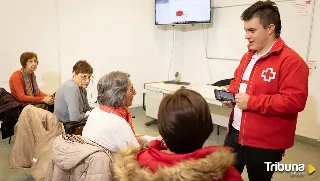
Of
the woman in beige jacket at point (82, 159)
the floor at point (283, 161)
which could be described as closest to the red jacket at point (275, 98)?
the woman in beige jacket at point (82, 159)

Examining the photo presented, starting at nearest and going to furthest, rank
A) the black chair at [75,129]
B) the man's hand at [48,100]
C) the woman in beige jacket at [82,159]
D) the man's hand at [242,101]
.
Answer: the woman in beige jacket at [82,159] → the man's hand at [242,101] → the black chair at [75,129] → the man's hand at [48,100]

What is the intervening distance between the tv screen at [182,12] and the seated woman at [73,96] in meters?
2.55

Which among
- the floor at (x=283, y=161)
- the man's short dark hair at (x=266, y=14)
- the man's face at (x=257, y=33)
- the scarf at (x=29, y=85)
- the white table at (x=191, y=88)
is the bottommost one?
the floor at (x=283, y=161)

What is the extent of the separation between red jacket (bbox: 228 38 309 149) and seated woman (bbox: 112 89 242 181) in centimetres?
56

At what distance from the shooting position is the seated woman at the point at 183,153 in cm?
83

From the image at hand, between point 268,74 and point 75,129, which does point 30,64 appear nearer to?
point 75,129

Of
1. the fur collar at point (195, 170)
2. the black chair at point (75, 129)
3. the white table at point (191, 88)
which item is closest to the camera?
the fur collar at point (195, 170)

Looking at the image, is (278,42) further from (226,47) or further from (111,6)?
(111,6)

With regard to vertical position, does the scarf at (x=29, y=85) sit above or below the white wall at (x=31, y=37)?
below

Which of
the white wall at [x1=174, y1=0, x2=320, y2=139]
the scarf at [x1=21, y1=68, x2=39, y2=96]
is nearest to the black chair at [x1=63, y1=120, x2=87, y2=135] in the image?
the scarf at [x1=21, y1=68, x2=39, y2=96]

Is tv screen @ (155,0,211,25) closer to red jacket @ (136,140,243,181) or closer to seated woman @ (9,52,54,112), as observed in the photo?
seated woman @ (9,52,54,112)

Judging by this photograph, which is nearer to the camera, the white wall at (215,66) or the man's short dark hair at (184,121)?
the man's short dark hair at (184,121)

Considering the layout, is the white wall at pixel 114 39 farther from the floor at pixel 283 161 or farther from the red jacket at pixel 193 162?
the red jacket at pixel 193 162

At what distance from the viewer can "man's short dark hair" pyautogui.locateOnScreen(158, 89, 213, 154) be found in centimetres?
89
